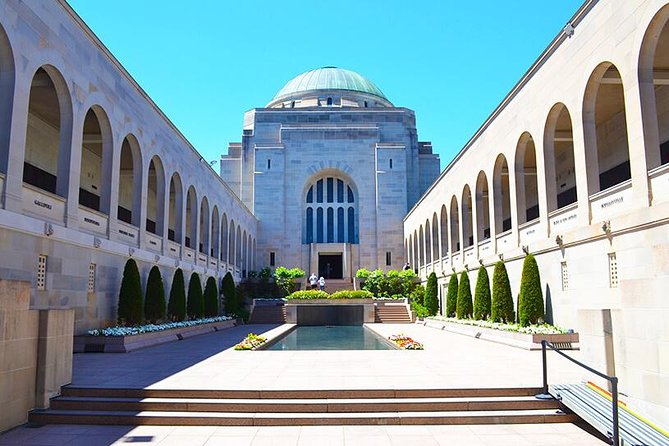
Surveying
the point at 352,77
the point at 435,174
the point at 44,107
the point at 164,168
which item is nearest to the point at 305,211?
the point at 435,174

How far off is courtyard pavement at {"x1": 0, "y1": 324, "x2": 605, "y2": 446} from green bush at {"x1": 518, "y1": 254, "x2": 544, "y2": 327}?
1.69 m

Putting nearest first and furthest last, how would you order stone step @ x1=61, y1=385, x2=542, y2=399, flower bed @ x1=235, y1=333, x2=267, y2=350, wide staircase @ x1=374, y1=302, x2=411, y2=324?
stone step @ x1=61, y1=385, x2=542, y2=399
flower bed @ x1=235, y1=333, x2=267, y2=350
wide staircase @ x1=374, y1=302, x2=411, y2=324

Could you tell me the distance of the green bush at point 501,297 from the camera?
62.2 feet

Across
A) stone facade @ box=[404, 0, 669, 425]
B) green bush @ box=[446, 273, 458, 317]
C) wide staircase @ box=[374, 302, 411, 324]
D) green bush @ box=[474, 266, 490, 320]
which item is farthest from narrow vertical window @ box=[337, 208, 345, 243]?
green bush @ box=[474, 266, 490, 320]

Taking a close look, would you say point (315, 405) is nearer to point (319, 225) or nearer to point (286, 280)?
point (286, 280)

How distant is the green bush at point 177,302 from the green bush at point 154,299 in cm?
195

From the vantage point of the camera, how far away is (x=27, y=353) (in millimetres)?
7914

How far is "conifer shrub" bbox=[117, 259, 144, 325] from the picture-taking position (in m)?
16.8

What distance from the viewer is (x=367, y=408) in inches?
318

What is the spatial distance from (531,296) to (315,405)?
36.7 feet

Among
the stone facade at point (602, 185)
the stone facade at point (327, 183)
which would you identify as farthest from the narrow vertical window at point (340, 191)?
the stone facade at point (602, 185)

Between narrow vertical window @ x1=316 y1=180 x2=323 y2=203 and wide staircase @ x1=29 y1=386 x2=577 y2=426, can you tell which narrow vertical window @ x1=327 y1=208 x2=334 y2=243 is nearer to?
narrow vertical window @ x1=316 y1=180 x2=323 y2=203

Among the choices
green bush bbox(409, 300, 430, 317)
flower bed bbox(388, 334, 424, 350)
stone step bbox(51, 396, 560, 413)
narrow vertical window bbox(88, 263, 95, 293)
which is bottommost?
stone step bbox(51, 396, 560, 413)

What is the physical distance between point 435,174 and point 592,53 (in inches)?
1445
